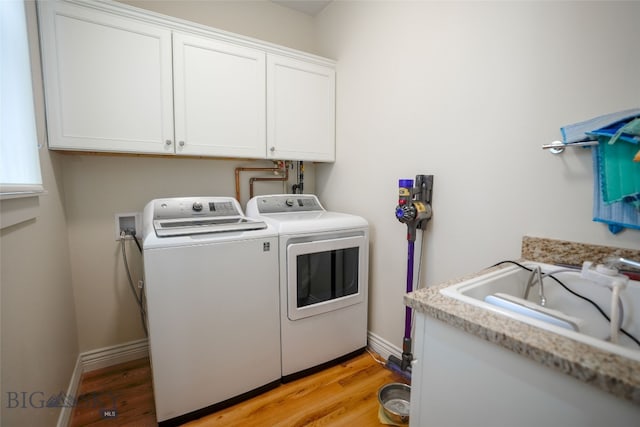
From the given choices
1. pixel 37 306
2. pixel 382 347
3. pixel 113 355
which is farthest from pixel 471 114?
pixel 113 355

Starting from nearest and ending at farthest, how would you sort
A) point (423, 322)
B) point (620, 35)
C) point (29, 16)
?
point (423, 322) → point (620, 35) → point (29, 16)

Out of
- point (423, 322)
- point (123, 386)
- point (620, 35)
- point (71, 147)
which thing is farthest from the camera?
point (123, 386)

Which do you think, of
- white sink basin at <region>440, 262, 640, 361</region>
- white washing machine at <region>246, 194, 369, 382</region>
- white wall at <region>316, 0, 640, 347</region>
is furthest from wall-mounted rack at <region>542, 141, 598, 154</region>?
white washing machine at <region>246, 194, 369, 382</region>

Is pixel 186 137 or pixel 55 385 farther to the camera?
pixel 186 137

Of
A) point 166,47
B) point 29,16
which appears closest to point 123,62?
point 166,47

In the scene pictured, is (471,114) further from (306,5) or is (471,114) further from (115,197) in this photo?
(115,197)

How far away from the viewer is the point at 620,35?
40.1 inches

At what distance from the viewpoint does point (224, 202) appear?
1.93m

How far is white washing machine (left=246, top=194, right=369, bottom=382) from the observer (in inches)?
66.6

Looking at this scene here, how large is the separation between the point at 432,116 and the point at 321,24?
1.44 meters

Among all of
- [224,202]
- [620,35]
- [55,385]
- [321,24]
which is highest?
[321,24]

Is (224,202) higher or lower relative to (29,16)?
lower

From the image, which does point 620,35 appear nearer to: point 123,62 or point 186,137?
point 186,137

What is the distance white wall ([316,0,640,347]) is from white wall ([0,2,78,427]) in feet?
5.69
